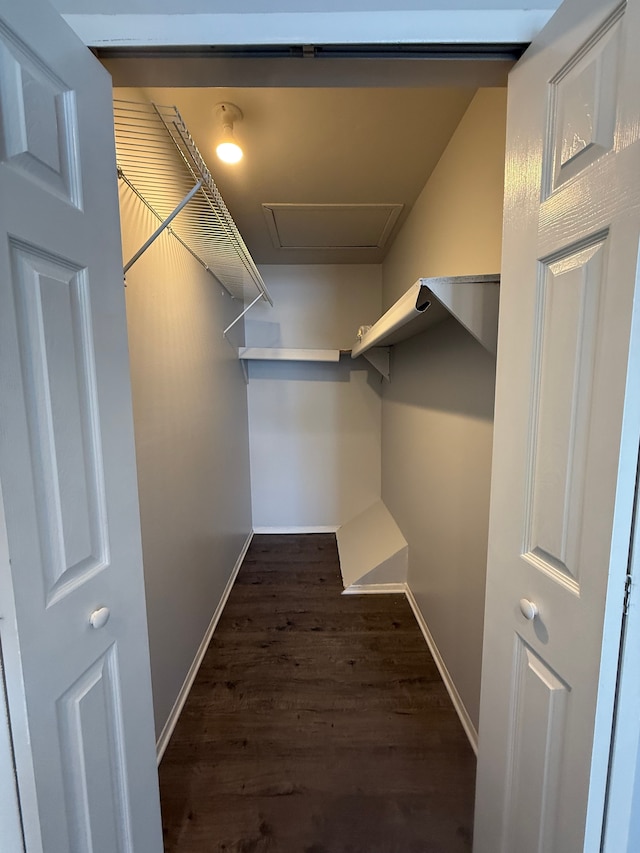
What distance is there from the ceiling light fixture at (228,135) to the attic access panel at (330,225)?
0.57 meters

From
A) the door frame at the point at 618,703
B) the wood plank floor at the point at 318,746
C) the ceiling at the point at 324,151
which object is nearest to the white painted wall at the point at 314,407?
the ceiling at the point at 324,151

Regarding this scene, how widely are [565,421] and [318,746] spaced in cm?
164

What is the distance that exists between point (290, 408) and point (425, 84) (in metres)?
2.76

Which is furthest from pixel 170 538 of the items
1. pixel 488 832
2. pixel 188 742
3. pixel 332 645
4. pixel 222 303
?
pixel 222 303

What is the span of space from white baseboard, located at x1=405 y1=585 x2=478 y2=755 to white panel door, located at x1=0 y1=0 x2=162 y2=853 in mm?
1280

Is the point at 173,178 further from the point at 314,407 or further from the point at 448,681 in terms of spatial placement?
the point at 448,681

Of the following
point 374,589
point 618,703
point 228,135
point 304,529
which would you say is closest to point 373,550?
point 374,589

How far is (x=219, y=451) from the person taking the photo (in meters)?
2.50

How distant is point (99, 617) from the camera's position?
0.75 meters

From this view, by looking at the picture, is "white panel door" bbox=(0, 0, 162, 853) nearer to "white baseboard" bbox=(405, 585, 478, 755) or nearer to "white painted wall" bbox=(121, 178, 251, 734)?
"white painted wall" bbox=(121, 178, 251, 734)

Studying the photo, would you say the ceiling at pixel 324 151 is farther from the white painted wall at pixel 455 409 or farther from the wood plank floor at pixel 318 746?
the wood plank floor at pixel 318 746

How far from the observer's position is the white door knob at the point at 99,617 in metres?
0.74

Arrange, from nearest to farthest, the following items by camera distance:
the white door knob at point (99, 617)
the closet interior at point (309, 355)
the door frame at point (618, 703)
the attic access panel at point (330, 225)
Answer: the door frame at point (618, 703) → the white door knob at point (99, 617) → the closet interior at point (309, 355) → the attic access panel at point (330, 225)

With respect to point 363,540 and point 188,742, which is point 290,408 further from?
point 188,742
